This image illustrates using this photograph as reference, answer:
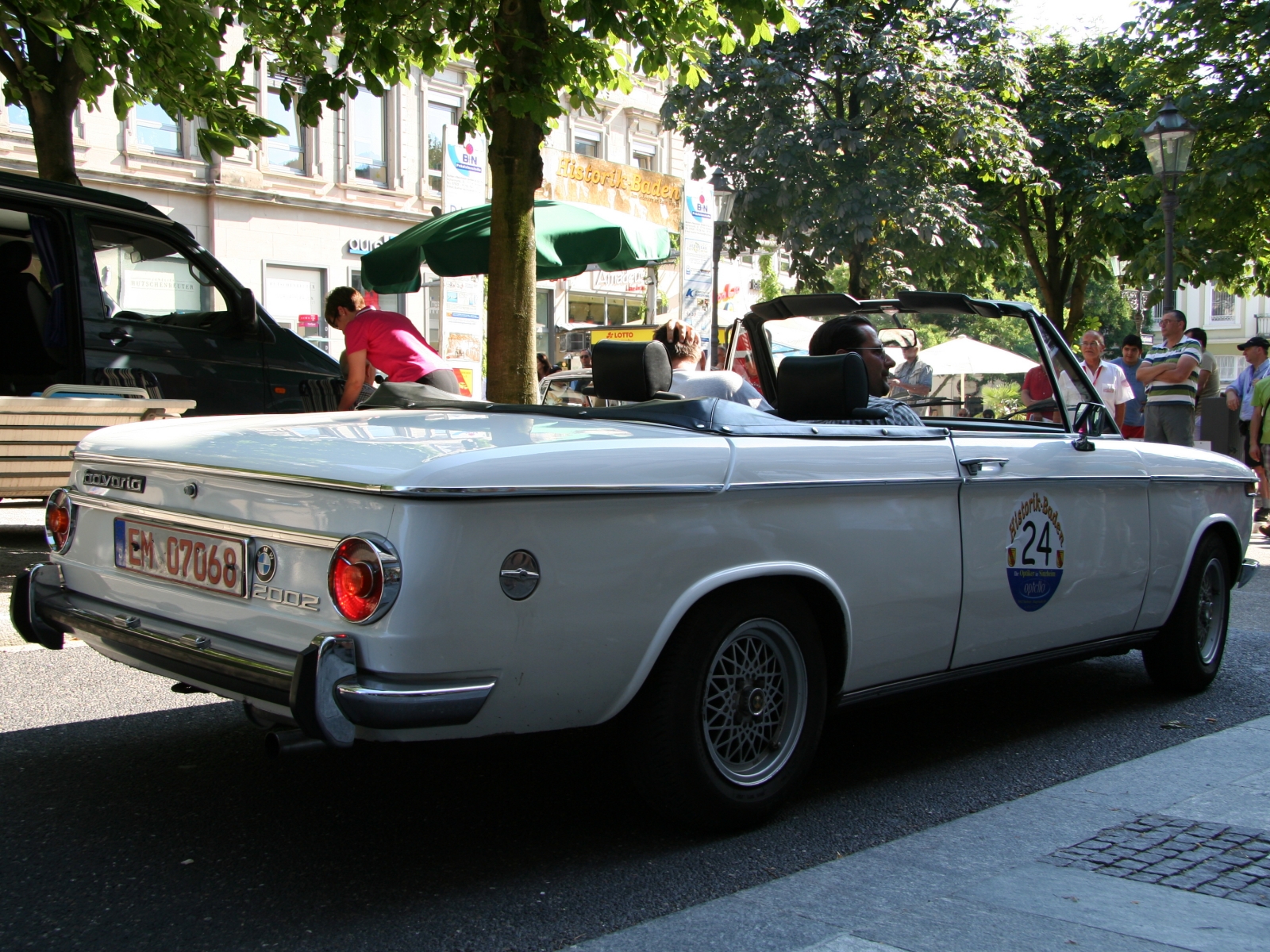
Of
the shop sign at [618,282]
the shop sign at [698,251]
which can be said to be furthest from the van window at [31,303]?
the shop sign at [618,282]

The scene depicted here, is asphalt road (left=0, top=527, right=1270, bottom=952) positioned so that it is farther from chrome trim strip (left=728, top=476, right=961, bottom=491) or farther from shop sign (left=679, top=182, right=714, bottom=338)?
shop sign (left=679, top=182, right=714, bottom=338)

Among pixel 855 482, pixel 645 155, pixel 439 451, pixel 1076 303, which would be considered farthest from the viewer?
pixel 645 155

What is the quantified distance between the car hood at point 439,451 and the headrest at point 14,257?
18.2 ft

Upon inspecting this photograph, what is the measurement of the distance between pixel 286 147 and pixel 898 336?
2551 centimetres

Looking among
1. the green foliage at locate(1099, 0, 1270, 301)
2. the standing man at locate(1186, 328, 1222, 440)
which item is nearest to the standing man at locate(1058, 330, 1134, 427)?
the standing man at locate(1186, 328, 1222, 440)

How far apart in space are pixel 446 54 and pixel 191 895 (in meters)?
9.34

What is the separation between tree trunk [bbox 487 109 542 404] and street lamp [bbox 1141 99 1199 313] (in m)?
10.1

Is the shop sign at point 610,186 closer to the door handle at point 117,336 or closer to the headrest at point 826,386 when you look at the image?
the door handle at point 117,336

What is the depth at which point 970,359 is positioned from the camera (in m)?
5.02

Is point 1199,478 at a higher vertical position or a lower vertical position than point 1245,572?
higher

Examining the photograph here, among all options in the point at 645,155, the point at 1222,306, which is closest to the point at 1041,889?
the point at 645,155

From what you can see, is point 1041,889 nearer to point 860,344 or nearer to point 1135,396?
point 860,344

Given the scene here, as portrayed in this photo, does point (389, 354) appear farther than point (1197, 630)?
Yes

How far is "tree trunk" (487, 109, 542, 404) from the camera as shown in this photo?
8953mm
